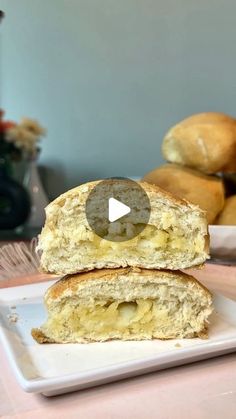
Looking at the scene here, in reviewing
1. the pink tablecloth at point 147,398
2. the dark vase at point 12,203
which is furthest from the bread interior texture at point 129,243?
the dark vase at point 12,203

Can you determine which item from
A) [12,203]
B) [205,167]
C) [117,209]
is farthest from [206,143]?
[12,203]

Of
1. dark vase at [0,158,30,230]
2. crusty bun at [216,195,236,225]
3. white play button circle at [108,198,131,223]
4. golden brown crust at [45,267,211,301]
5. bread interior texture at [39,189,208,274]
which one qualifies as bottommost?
dark vase at [0,158,30,230]

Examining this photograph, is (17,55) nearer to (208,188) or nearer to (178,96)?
(178,96)

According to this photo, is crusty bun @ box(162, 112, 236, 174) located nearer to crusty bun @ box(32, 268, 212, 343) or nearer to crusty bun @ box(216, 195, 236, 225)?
crusty bun @ box(216, 195, 236, 225)

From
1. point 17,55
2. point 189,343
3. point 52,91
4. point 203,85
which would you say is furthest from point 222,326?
point 17,55

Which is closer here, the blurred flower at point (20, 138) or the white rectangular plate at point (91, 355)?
the white rectangular plate at point (91, 355)

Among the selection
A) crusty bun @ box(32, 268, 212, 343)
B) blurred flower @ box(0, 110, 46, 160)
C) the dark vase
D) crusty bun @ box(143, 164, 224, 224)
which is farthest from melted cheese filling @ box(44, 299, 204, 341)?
blurred flower @ box(0, 110, 46, 160)

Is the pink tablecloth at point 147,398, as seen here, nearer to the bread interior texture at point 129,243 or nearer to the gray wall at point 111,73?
the bread interior texture at point 129,243

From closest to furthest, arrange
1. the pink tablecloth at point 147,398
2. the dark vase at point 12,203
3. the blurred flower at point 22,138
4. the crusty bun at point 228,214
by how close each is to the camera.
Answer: the pink tablecloth at point 147,398
the crusty bun at point 228,214
the dark vase at point 12,203
the blurred flower at point 22,138
